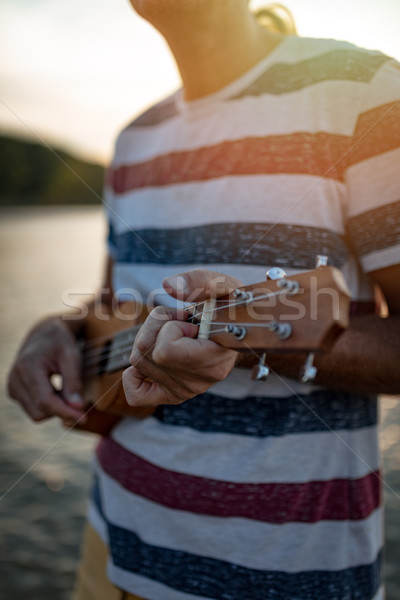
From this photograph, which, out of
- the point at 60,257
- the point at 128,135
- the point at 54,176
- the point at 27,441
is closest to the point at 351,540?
the point at 128,135

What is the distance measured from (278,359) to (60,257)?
17857 millimetres

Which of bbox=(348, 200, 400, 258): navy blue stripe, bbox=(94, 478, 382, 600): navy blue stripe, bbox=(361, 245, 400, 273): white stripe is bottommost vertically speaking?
bbox=(94, 478, 382, 600): navy blue stripe

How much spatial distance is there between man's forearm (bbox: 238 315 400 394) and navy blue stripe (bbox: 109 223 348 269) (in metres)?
0.21

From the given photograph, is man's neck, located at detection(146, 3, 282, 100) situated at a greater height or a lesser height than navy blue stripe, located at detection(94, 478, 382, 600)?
greater

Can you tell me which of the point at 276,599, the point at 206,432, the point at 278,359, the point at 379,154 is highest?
the point at 379,154

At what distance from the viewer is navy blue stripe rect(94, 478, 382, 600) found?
1261 mm

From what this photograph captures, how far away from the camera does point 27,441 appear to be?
522 centimetres

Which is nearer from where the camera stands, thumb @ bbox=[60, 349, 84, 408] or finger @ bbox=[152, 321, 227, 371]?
finger @ bbox=[152, 321, 227, 371]

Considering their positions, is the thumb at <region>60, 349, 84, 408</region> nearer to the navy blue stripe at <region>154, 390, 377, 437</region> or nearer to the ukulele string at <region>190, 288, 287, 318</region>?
the navy blue stripe at <region>154, 390, 377, 437</region>

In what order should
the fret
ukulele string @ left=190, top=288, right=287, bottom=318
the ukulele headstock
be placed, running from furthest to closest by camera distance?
the fret → ukulele string @ left=190, top=288, right=287, bottom=318 → the ukulele headstock

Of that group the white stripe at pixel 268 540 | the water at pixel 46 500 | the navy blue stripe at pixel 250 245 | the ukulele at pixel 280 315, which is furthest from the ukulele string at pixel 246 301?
the water at pixel 46 500

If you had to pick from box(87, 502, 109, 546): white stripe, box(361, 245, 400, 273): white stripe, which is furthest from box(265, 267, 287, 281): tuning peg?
box(87, 502, 109, 546): white stripe

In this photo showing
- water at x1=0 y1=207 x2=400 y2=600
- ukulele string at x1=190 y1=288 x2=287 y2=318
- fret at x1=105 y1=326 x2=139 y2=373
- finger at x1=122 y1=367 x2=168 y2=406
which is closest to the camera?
ukulele string at x1=190 y1=288 x2=287 y2=318

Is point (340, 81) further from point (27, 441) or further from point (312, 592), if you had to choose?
point (27, 441)
